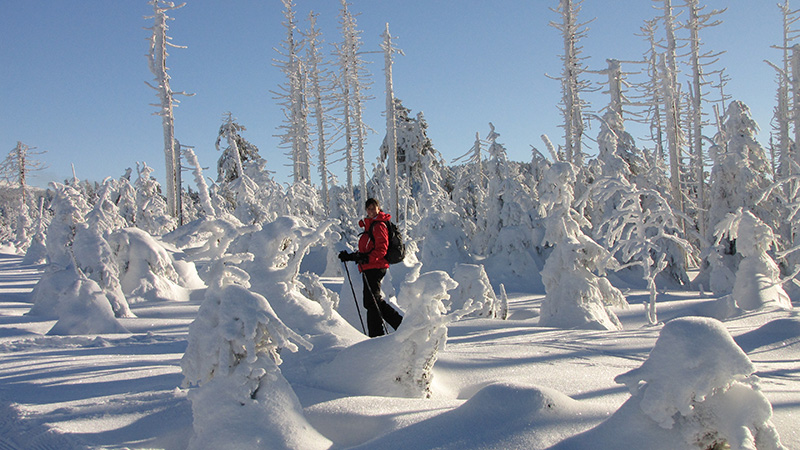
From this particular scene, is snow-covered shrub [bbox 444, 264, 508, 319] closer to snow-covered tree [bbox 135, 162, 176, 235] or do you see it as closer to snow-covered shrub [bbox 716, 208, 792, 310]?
snow-covered shrub [bbox 716, 208, 792, 310]

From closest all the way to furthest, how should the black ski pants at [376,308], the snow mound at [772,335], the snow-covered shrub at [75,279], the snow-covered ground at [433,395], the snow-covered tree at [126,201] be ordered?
the snow-covered ground at [433,395] → the snow mound at [772,335] → the black ski pants at [376,308] → the snow-covered shrub at [75,279] → the snow-covered tree at [126,201]

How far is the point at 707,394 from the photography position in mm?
2387

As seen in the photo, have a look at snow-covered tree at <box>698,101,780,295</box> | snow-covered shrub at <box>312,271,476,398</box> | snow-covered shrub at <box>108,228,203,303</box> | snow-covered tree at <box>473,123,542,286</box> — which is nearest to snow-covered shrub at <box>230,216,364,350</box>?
snow-covered shrub at <box>312,271,476,398</box>

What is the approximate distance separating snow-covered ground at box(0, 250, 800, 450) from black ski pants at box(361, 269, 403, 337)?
0.80 m

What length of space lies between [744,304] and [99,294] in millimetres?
11273

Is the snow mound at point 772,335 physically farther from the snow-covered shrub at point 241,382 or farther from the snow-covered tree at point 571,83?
the snow-covered tree at point 571,83

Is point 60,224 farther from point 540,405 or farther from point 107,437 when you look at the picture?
point 540,405

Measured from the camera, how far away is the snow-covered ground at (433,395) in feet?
8.54

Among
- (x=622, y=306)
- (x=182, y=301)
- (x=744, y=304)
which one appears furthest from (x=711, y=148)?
(x=182, y=301)

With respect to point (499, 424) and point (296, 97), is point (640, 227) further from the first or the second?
point (296, 97)

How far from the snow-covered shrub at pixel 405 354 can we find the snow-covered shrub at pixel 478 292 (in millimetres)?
5177

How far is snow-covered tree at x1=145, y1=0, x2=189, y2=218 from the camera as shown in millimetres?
18984

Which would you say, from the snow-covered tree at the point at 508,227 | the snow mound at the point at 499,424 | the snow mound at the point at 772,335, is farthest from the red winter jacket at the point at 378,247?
the snow-covered tree at the point at 508,227

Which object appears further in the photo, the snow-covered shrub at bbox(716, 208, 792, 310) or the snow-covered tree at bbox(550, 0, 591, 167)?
the snow-covered tree at bbox(550, 0, 591, 167)
